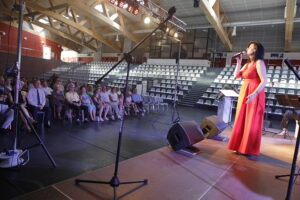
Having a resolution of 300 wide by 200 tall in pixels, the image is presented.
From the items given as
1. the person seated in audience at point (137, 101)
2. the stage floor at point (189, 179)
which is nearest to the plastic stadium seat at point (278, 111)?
the person seated in audience at point (137, 101)

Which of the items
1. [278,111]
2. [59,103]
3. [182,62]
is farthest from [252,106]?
[182,62]

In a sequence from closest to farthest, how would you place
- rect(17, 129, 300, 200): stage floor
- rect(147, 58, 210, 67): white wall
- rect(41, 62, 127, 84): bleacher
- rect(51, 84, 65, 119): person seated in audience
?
1. rect(17, 129, 300, 200): stage floor
2. rect(51, 84, 65, 119): person seated in audience
3. rect(41, 62, 127, 84): bleacher
4. rect(147, 58, 210, 67): white wall

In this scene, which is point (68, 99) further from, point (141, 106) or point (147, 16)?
point (147, 16)

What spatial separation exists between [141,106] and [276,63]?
1102 centimetres

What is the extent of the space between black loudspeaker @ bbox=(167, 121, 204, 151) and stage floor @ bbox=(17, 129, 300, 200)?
15 cm

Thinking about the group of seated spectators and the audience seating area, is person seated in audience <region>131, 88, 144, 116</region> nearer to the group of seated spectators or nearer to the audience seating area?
the group of seated spectators

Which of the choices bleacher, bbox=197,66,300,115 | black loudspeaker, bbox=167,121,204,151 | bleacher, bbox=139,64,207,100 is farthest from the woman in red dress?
bleacher, bbox=139,64,207,100

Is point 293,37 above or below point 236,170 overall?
above

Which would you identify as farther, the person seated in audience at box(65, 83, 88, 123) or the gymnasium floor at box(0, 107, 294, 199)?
the person seated in audience at box(65, 83, 88, 123)

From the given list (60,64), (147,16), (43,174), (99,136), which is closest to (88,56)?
(60,64)

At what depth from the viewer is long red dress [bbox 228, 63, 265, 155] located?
9.50ft

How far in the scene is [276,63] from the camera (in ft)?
43.4

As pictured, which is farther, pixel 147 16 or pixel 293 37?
pixel 293 37

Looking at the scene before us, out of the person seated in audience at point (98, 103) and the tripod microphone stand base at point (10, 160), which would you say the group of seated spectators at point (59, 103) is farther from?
the tripod microphone stand base at point (10, 160)
